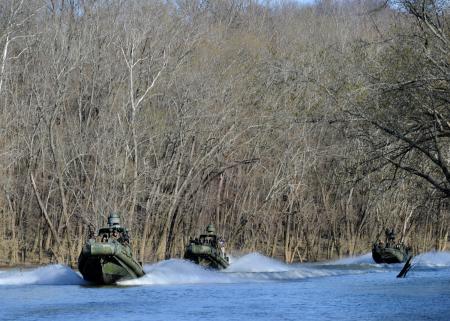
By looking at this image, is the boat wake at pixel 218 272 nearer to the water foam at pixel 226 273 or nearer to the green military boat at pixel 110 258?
the water foam at pixel 226 273

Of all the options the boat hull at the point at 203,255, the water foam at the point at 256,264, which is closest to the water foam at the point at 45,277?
the boat hull at the point at 203,255

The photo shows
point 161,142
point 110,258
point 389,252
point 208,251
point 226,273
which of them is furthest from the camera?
point 389,252

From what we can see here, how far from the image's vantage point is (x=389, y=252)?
59.2 meters

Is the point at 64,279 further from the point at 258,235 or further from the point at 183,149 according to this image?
the point at 258,235

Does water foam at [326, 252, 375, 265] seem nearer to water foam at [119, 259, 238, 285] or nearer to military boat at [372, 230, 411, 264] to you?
military boat at [372, 230, 411, 264]

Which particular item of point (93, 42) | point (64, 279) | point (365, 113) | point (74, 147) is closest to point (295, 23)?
point (93, 42)

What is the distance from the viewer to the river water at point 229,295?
3002cm

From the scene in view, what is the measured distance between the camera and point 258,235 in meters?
61.0

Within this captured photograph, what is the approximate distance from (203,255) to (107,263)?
9.88 m

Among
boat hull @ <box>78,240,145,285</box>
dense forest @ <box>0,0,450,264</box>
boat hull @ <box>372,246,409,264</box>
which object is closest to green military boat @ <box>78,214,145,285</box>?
boat hull @ <box>78,240,145,285</box>

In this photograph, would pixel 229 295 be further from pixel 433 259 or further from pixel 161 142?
pixel 433 259

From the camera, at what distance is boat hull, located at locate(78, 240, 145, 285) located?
123 ft

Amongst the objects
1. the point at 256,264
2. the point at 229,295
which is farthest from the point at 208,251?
the point at 229,295

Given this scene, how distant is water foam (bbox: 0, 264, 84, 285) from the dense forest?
2.99 metres
